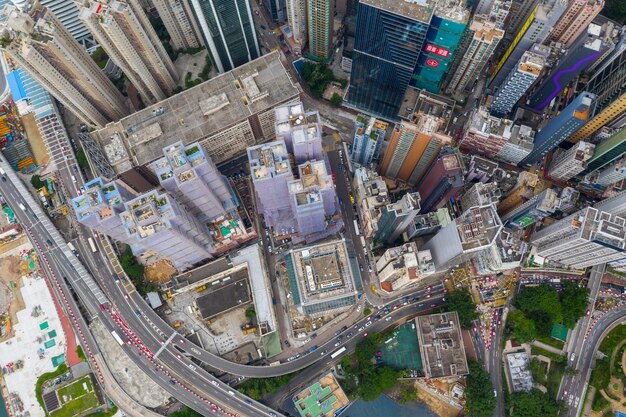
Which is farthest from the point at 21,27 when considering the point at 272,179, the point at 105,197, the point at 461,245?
the point at 461,245

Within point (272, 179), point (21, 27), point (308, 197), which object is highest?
point (21, 27)

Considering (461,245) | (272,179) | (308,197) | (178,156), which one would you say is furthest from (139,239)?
(461,245)

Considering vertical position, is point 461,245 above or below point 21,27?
below

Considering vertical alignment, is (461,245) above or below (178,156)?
below

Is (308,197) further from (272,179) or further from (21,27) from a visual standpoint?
(21,27)

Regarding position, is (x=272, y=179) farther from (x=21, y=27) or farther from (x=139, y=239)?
(x=21, y=27)

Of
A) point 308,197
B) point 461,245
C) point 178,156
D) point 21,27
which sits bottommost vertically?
point 461,245

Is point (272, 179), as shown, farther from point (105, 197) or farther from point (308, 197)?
point (105, 197)

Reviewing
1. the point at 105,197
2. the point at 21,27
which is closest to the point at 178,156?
the point at 105,197

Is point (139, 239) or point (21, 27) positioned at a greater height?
point (21, 27)

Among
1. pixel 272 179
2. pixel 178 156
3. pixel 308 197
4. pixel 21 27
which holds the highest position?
pixel 21 27
